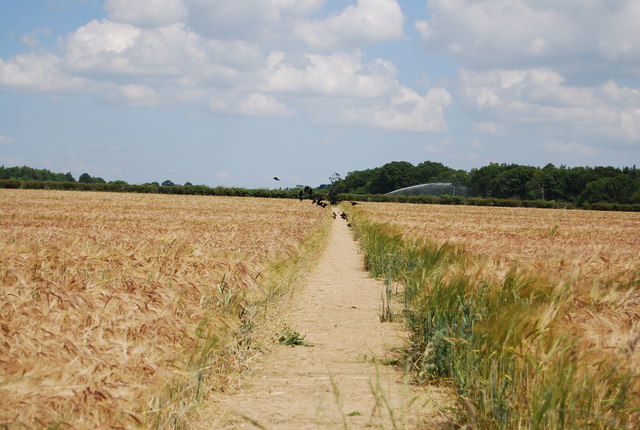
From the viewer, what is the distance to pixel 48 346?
4230 millimetres

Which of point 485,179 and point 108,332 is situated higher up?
point 485,179

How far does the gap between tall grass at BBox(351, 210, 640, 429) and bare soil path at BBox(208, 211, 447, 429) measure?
1.28 ft

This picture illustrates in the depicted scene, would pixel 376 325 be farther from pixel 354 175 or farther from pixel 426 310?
pixel 354 175

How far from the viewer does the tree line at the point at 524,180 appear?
11744 cm

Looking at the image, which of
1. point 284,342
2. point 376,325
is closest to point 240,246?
point 376,325

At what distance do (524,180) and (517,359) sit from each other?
15110cm

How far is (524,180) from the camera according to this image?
149250mm

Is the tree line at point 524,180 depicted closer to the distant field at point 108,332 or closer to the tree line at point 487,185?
the tree line at point 487,185

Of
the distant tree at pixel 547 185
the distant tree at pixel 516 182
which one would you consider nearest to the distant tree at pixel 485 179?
the distant tree at pixel 516 182

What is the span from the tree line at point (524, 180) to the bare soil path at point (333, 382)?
324ft

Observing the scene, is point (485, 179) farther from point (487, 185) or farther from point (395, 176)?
point (395, 176)

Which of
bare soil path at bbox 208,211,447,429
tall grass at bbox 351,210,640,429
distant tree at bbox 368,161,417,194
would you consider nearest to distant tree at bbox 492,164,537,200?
distant tree at bbox 368,161,417,194

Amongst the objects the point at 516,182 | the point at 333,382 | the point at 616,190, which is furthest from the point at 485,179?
the point at 333,382

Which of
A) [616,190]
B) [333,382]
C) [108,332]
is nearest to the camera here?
[108,332]
